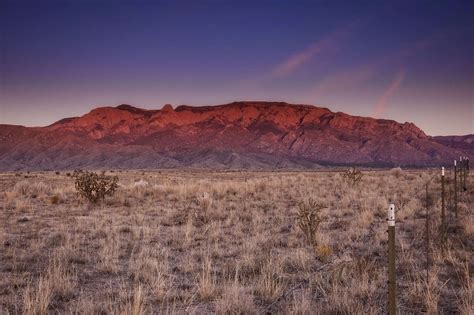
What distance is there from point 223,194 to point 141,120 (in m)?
164

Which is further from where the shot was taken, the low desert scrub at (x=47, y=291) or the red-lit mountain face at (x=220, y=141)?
the red-lit mountain face at (x=220, y=141)

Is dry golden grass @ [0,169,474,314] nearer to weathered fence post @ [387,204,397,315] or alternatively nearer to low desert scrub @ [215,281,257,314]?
low desert scrub @ [215,281,257,314]

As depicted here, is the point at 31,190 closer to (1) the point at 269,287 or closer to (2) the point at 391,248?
(1) the point at 269,287

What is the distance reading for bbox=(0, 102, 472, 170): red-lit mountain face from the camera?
409 feet

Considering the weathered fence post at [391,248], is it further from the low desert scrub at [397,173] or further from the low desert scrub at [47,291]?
the low desert scrub at [397,173]

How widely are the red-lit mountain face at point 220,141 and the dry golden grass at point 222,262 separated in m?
105

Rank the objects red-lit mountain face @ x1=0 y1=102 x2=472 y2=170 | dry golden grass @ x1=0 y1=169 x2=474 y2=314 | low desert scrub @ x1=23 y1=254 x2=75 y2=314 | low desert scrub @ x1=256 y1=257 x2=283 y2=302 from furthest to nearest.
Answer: red-lit mountain face @ x1=0 y1=102 x2=472 y2=170
low desert scrub @ x1=256 y1=257 x2=283 y2=302
dry golden grass @ x1=0 y1=169 x2=474 y2=314
low desert scrub @ x1=23 y1=254 x2=75 y2=314

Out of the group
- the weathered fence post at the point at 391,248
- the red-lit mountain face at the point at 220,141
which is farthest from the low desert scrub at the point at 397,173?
the red-lit mountain face at the point at 220,141

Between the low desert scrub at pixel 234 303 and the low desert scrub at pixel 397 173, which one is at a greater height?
the low desert scrub at pixel 397 173

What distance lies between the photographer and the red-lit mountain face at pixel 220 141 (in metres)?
125

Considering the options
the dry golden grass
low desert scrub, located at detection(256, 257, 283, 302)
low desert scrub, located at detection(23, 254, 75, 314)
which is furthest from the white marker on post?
low desert scrub, located at detection(23, 254, 75, 314)

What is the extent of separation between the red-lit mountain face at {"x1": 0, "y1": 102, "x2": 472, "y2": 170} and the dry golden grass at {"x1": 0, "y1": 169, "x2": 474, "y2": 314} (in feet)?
344

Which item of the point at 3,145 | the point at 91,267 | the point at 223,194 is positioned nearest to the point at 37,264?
the point at 91,267

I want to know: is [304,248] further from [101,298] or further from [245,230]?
[101,298]
